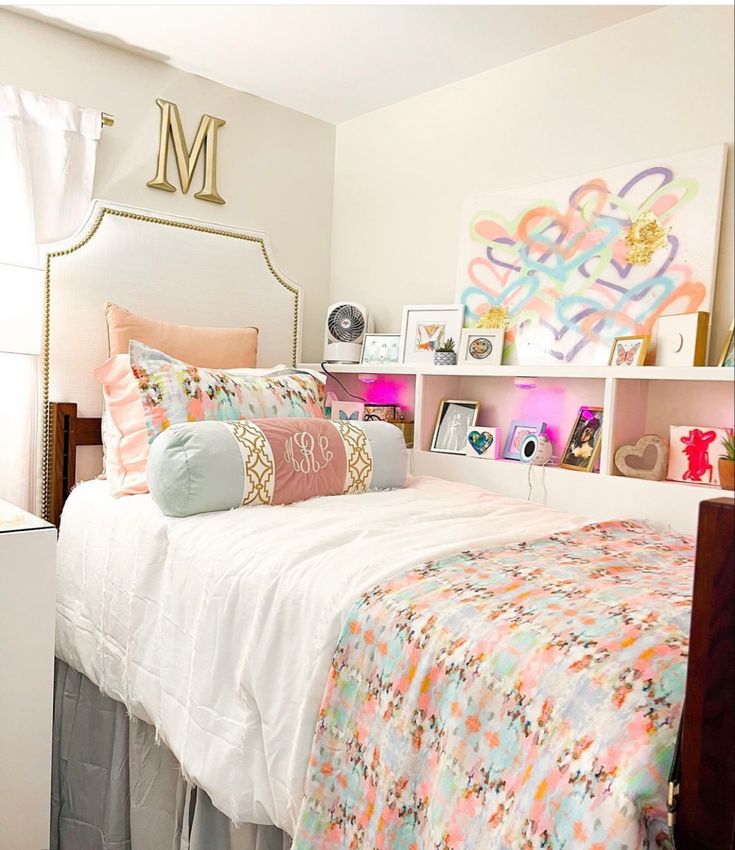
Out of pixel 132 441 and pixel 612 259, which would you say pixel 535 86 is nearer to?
pixel 612 259

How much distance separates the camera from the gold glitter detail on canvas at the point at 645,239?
27.1 inches

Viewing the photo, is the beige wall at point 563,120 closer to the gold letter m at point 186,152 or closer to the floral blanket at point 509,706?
the floral blanket at point 509,706

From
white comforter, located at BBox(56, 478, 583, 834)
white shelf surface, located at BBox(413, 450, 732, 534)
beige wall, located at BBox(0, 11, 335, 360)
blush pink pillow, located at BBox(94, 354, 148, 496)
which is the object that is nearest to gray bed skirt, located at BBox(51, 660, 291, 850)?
white comforter, located at BBox(56, 478, 583, 834)

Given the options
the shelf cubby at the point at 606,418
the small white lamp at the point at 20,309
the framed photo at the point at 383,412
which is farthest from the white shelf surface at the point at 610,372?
the small white lamp at the point at 20,309

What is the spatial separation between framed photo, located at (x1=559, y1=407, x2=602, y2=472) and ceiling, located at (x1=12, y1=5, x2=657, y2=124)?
1.33ft

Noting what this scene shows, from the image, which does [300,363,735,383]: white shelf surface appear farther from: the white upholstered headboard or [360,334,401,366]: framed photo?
the white upholstered headboard

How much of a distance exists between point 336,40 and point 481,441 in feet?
3.61

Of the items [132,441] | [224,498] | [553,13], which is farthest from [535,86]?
[132,441]

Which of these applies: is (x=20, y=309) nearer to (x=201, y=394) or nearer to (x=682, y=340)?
(x=201, y=394)

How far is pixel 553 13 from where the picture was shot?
2.58 ft

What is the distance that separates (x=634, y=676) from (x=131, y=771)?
1.33 metres

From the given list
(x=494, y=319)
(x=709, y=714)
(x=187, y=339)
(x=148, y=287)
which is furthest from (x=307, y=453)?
(x=709, y=714)

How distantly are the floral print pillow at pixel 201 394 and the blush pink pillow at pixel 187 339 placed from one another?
0.17m

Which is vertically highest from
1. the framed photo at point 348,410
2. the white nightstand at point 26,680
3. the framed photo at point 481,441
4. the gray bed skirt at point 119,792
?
the framed photo at point 348,410
